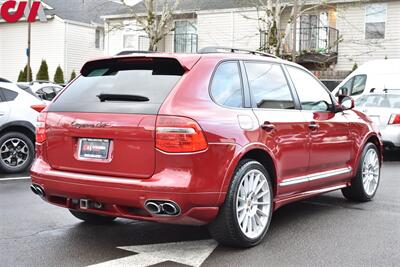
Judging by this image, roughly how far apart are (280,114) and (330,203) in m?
2.15

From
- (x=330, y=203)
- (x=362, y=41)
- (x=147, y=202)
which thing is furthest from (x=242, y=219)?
(x=362, y=41)

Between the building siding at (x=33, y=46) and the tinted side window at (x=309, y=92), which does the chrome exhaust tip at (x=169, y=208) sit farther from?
the building siding at (x=33, y=46)

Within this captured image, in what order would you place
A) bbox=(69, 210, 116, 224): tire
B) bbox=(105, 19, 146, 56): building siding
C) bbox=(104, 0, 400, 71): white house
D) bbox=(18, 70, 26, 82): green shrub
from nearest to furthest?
1. bbox=(69, 210, 116, 224): tire
2. bbox=(104, 0, 400, 71): white house
3. bbox=(105, 19, 146, 56): building siding
4. bbox=(18, 70, 26, 82): green shrub

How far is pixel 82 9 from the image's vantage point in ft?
120

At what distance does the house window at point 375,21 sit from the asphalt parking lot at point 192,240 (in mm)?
20387

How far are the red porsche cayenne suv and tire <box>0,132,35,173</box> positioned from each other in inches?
153

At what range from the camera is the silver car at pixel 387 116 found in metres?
11.6

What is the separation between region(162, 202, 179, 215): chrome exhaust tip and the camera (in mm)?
4484

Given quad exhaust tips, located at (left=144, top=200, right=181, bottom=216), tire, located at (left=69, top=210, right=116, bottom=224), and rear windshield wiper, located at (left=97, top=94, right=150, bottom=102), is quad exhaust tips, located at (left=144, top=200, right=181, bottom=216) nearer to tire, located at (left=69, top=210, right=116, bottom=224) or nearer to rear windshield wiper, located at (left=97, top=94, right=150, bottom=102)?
rear windshield wiper, located at (left=97, top=94, right=150, bottom=102)

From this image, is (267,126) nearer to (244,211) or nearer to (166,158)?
(244,211)

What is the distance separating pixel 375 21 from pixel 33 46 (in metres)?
20.1

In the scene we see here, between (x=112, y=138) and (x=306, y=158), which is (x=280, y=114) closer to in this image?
(x=306, y=158)

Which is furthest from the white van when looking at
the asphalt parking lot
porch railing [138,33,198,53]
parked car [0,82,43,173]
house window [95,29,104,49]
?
house window [95,29,104,49]

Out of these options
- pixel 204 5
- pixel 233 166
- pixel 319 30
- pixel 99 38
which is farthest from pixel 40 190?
pixel 99 38
